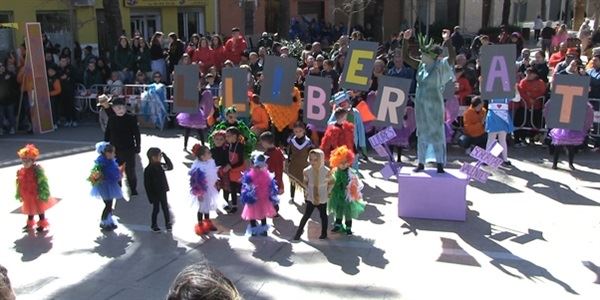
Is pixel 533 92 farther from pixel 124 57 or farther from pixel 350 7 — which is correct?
pixel 350 7

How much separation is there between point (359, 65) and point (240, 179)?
9.95 feet

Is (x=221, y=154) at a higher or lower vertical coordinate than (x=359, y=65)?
lower

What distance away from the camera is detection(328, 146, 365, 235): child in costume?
834cm

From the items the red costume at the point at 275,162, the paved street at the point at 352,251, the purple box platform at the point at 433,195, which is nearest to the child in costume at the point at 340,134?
the red costume at the point at 275,162

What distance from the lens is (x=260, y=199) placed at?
8.38m

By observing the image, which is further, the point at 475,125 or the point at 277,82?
the point at 475,125

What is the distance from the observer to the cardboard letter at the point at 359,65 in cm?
1104

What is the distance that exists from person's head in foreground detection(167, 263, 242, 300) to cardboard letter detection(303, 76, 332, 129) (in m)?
9.32

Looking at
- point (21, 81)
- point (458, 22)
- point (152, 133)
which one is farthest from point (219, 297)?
point (458, 22)

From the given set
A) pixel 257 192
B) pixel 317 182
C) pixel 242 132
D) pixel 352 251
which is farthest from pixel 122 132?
pixel 352 251

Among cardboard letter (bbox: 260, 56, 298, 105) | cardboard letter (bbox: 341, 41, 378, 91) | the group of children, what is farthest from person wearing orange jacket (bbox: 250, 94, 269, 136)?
the group of children

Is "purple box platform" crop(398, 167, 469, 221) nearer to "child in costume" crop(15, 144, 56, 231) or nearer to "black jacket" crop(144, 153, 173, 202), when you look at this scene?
"black jacket" crop(144, 153, 173, 202)

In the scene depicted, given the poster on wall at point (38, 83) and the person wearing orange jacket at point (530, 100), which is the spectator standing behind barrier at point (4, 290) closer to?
the person wearing orange jacket at point (530, 100)

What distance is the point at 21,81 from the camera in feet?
52.5
